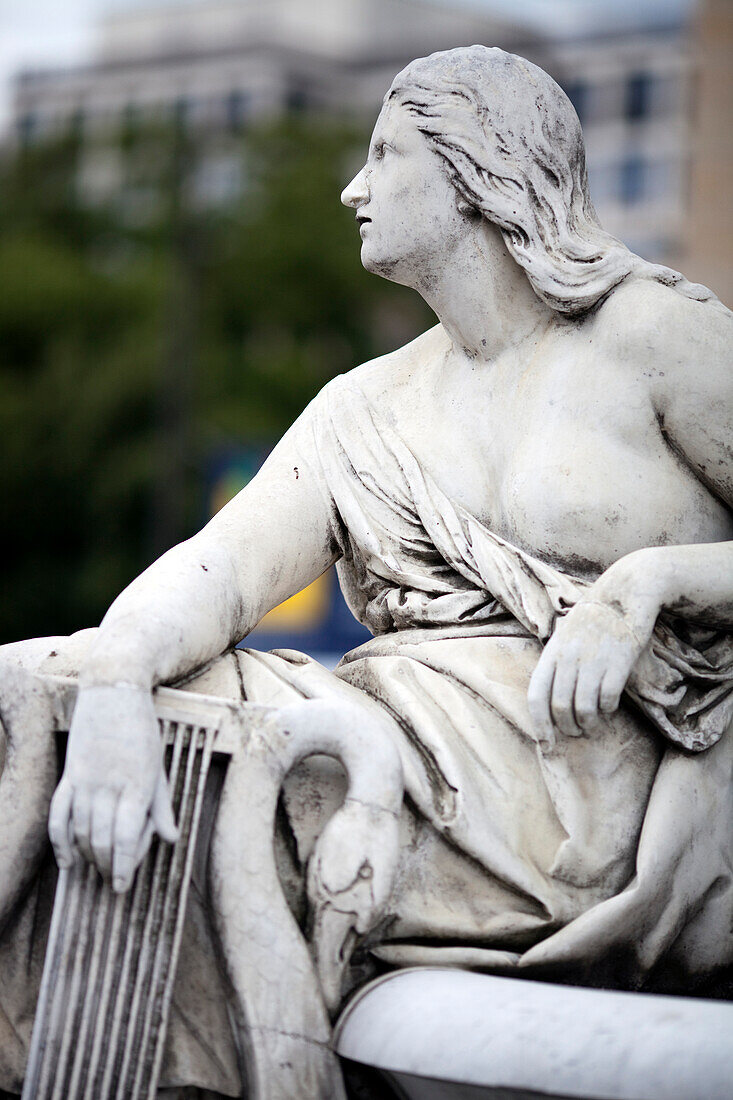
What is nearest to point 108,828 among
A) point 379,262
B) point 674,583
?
point 674,583

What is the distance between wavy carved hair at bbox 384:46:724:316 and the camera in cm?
442

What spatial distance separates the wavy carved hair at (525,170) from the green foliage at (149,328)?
20264mm

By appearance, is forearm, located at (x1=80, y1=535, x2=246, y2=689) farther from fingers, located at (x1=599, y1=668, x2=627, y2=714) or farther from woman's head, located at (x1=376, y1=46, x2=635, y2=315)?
woman's head, located at (x1=376, y1=46, x2=635, y2=315)

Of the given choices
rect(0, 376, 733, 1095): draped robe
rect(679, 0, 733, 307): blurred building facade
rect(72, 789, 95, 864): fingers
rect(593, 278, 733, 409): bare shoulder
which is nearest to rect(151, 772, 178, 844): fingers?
rect(72, 789, 95, 864): fingers

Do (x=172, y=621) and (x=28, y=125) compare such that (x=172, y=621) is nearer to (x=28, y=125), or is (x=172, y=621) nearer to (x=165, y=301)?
(x=165, y=301)

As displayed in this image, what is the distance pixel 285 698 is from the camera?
4.12 m

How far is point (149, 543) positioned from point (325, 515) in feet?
71.5

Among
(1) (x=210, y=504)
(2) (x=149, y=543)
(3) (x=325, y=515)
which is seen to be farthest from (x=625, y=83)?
(3) (x=325, y=515)

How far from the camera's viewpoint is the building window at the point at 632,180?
148 feet

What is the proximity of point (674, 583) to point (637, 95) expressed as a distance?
138ft

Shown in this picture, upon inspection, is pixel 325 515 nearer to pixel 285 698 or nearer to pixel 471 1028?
pixel 285 698

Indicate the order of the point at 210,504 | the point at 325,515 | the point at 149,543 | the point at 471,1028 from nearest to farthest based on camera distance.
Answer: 1. the point at 471,1028
2. the point at 325,515
3. the point at 210,504
4. the point at 149,543

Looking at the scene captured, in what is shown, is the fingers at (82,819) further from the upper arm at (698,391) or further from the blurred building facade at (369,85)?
the blurred building facade at (369,85)

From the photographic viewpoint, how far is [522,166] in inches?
174
